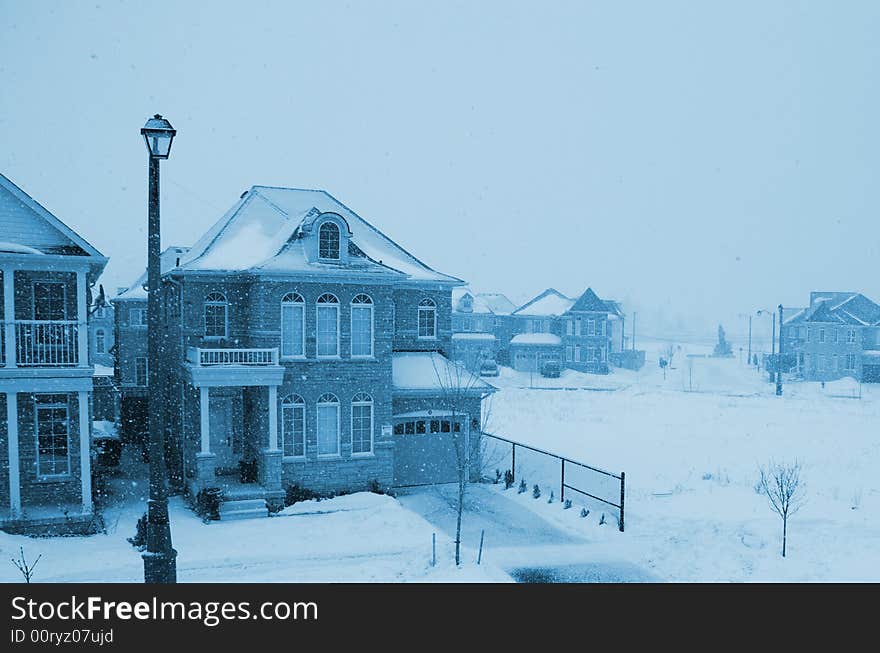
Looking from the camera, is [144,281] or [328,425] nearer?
[328,425]

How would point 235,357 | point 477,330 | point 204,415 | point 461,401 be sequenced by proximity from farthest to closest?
point 477,330, point 461,401, point 235,357, point 204,415

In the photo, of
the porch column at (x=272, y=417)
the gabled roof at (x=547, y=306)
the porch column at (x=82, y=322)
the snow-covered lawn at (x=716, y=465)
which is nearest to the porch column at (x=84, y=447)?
the porch column at (x=82, y=322)

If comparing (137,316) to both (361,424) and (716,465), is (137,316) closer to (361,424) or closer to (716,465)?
(361,424)

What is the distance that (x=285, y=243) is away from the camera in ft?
67.0

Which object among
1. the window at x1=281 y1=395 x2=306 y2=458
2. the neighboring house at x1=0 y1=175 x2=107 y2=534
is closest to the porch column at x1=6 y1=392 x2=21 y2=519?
the neighboring house at x1=0 y1=175 x2=107 y2=534

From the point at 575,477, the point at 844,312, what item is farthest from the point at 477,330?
the point at 575,477

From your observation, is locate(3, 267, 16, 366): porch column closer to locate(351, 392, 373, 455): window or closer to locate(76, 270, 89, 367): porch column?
locate(76, 270, 89, 367): porch column

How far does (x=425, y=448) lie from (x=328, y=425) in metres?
3.34

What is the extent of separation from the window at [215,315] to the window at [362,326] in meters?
3.74

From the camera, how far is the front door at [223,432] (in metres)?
21.3

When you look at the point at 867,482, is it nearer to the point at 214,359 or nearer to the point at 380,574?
the point at 380,574

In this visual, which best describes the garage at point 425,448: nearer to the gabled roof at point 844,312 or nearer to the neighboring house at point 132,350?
the neighboring house at point 132,350

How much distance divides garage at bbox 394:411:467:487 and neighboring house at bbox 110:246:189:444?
15.5m
